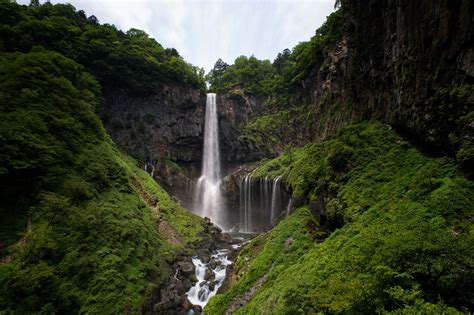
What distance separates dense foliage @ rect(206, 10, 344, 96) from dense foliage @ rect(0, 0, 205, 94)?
12415mm

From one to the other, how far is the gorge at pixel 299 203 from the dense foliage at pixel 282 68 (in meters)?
2.00

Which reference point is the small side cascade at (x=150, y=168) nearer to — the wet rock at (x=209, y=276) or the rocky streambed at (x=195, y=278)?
the rocky streambed at (x=195, y=278)

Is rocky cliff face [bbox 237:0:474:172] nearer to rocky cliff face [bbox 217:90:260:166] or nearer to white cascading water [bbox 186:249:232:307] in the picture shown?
white cascading water [bbox 186:249:232:307]

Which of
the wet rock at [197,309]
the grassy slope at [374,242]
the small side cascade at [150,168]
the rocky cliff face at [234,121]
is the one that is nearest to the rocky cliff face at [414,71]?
the grassy slope at [374,242]

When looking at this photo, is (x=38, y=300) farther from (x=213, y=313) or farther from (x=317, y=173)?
(x=317, y=173)

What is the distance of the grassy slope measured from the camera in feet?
19.6

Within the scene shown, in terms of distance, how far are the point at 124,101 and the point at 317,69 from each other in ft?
106

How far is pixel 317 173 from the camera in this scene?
1773 centimetres

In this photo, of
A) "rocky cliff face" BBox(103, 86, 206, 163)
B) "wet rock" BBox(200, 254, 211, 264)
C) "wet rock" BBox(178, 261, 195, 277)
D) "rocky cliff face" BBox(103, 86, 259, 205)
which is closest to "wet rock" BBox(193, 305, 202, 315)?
"wet rock" BBox(178, 261, 195, 277)

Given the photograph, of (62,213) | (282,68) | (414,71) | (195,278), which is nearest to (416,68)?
(414,71)

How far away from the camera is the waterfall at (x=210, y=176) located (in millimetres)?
40812

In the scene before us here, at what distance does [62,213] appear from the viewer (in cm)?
1434

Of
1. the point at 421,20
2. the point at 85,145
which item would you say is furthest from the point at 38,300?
the point at 421,20

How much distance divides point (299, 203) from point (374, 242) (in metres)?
10.4
